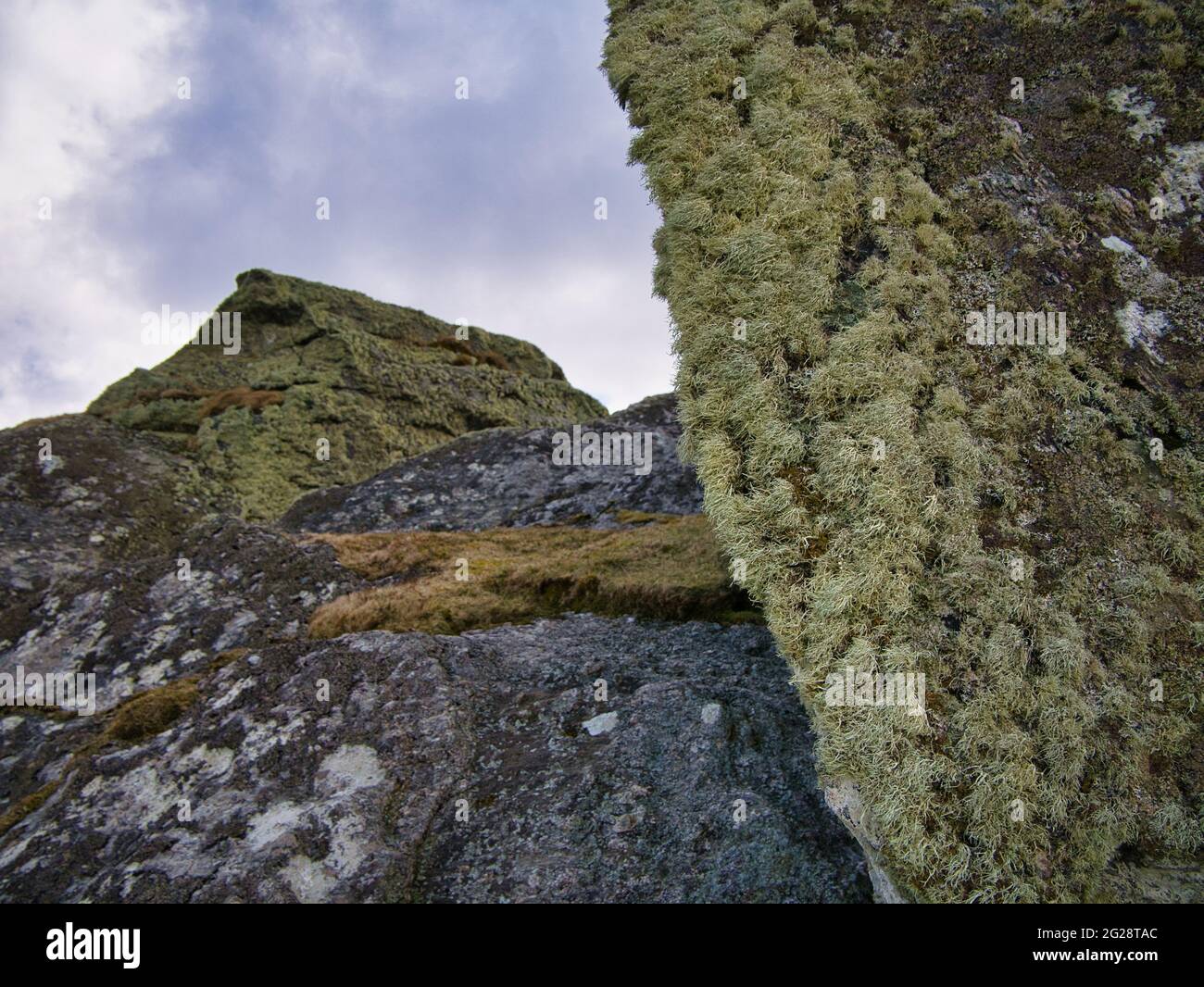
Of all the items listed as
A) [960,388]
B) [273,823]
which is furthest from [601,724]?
[960,388]

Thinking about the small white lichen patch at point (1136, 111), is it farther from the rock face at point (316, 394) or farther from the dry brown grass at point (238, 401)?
the dry brown grass at point (238, 401)

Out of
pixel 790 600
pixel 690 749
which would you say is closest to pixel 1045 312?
pixel 790 600

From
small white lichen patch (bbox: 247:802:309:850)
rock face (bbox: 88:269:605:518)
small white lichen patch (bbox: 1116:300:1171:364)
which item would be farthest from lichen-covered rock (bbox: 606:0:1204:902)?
rock face (bbox: 88:269:605:518)

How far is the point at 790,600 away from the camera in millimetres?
6559

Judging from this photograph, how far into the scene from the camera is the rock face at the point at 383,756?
21.1 ft

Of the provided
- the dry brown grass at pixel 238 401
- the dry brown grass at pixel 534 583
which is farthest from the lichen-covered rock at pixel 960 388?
the dry brown grass at pixel 238 401

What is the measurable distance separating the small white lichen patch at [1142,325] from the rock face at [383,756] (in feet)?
18.0

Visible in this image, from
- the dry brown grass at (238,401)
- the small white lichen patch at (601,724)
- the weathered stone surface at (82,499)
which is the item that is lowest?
the small white lichen patch at (601,724)

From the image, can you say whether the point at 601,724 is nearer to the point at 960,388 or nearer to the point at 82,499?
the point at 960,388

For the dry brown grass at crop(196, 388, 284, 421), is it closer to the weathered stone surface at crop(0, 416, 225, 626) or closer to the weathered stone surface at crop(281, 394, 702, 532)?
the weathered stone surface at crop(0, 416, 225, 626)

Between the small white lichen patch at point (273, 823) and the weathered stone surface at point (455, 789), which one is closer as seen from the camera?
the weathered stone surface at point (455, 789)

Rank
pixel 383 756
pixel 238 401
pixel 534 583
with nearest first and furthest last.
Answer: pixel 383 756
pixel 534 583
pixel 238 401

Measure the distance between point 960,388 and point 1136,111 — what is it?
239 inches

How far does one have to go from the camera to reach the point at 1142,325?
832 centimetres
